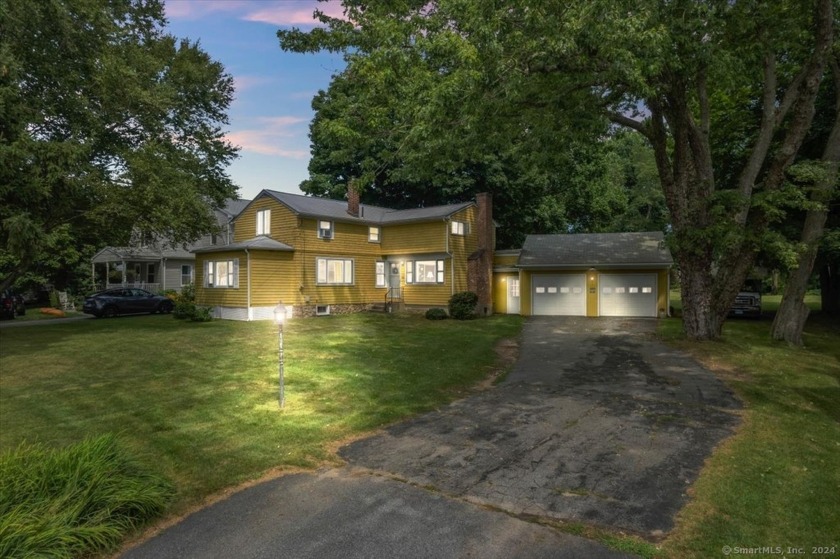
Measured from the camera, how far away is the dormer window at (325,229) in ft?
87.7

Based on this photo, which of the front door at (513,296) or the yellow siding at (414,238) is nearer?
the yellow siding at (414,238)

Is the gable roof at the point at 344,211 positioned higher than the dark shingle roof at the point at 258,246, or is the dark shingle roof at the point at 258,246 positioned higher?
the gable roof at the point at 344,211

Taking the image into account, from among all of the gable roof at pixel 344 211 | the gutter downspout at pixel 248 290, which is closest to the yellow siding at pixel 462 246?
the gable roof at pixel 344 211

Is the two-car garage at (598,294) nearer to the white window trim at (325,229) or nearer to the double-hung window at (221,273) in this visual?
the white window trim at (325,229)

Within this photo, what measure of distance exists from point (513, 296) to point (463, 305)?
4.46m

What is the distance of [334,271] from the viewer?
2748 centimetres

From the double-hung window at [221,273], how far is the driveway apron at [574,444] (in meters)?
17.4

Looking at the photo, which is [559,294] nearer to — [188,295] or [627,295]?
[627,295]

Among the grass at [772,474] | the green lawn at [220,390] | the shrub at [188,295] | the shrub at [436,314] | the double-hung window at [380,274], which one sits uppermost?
the double-hung window at [380,274]

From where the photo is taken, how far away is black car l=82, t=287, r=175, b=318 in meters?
26.0

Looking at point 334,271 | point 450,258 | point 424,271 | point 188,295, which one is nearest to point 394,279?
point 424,271

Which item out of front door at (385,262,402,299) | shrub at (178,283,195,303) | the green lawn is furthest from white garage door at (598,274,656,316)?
→ shrub at (178,283,195,303)

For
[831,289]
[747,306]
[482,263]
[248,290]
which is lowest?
[747,306]

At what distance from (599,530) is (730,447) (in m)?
3.51
